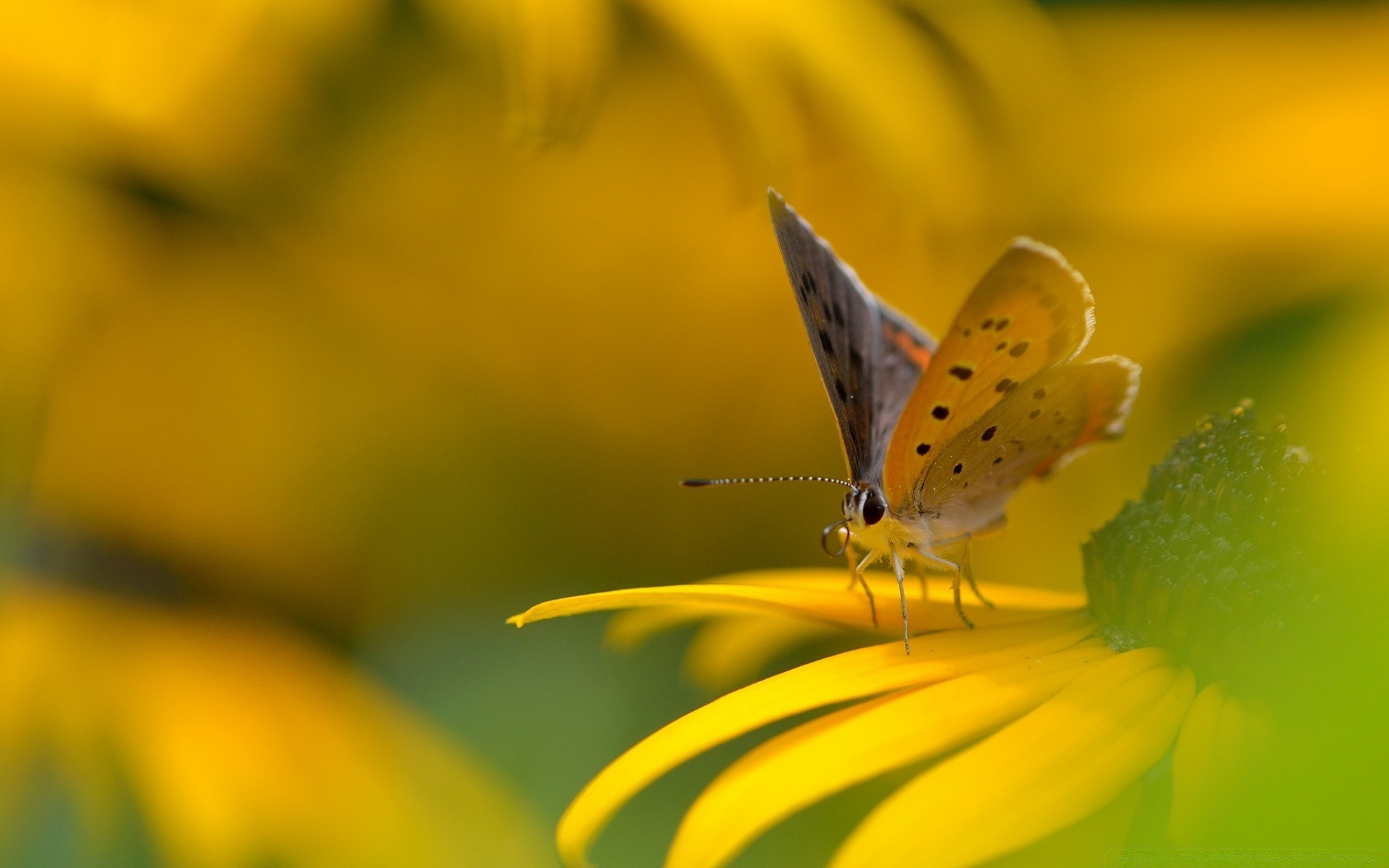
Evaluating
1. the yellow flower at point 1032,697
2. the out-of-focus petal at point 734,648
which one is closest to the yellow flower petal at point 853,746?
the yellow flower at point 1032,697

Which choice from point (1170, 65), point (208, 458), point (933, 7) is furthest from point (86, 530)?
point (1170, 65)

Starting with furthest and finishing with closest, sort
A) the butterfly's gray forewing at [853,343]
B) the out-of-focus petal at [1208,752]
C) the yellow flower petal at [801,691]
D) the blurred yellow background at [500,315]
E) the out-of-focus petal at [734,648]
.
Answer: the out-of-focus petal at [734,648]
the blurred yellow background at [500,315]
the butterfly's gray forewing at [853,343]
the yellow flower petal at [801,691]
the out-of-focus petal at [1208,752]

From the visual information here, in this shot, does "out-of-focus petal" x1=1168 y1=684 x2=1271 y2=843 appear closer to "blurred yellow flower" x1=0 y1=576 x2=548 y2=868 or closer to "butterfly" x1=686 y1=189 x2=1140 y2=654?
"butterfly" x1=686 y1=189 x2=1140 y2=654

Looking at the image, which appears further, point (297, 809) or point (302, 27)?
point (297, 809)

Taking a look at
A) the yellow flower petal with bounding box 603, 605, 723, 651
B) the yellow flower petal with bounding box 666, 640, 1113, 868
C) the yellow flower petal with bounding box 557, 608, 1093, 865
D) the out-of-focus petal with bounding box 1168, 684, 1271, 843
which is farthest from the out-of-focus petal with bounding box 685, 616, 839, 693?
the out-of-focus petal with bounding box 1168, 684, 1271, 843

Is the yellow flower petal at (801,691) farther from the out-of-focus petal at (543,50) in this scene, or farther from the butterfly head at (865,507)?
the out-of-focus petal at (543,50)

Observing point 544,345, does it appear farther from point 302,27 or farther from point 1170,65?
point 1170,65
